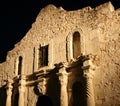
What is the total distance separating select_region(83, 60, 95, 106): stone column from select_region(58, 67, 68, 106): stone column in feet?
4.04

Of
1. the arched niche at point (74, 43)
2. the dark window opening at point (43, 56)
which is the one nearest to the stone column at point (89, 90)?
the arched niche at point (74, 43)

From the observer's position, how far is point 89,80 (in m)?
10.7

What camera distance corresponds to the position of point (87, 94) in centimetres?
1052

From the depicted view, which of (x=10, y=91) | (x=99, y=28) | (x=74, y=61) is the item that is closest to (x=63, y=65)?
(x=74, y=61)

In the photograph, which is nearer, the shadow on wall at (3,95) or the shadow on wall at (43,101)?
the shadow on wall at (43,101)

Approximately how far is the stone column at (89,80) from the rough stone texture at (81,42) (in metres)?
0.20

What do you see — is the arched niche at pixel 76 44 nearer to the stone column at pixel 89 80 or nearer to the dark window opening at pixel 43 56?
the stone column at pixel 89 80

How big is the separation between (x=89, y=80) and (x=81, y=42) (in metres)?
2.09

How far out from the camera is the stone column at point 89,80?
10367 millimetres

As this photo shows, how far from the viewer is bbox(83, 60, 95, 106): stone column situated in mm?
10367

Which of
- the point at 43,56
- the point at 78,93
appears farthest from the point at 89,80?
the point at 43,56

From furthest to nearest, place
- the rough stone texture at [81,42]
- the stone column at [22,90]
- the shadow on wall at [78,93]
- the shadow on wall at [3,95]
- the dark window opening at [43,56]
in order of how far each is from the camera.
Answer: the shadow on wall at [3,95] → the dark window opening at [43,56] → the stone column at [22,90] → the shadow on wall at [78,93] → the rough stone texture at [81,42]

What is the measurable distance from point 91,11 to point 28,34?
4480mm

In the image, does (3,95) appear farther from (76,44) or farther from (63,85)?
(76,44)
